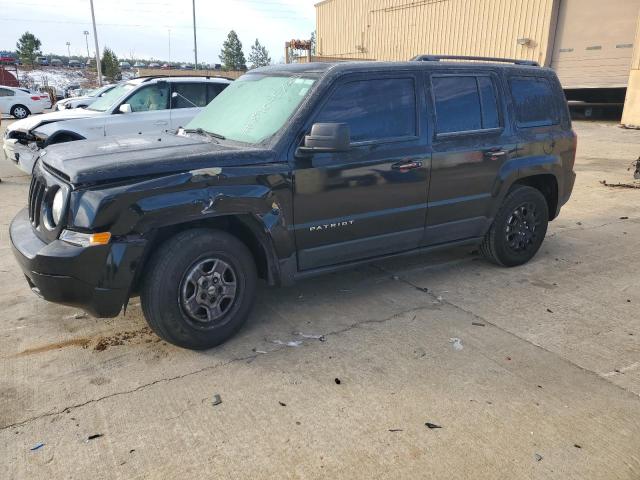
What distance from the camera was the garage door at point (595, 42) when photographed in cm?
1908

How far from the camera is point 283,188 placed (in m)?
3.65

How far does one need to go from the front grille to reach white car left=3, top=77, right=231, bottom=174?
17.0 ft

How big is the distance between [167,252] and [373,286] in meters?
2.11

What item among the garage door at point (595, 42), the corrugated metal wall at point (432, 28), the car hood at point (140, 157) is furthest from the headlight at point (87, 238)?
the corrugated metal wall at point (432, 28)

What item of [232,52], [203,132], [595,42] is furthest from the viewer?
[232,52]

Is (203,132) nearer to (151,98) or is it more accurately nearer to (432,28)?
(151,98)

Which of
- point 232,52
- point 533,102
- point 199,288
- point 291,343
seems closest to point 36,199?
point 199,288

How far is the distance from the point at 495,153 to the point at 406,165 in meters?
1.08

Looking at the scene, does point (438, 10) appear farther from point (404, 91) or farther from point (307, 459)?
point (307, 459)

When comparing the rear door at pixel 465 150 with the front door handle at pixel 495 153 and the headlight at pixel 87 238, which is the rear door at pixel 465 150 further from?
the headlight at pixel 87 238

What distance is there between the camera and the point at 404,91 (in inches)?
165

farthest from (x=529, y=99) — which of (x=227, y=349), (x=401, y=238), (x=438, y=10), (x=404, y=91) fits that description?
(x=438, y=10)

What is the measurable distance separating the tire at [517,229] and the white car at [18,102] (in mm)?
25206

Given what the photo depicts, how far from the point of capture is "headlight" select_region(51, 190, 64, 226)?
127 inches
